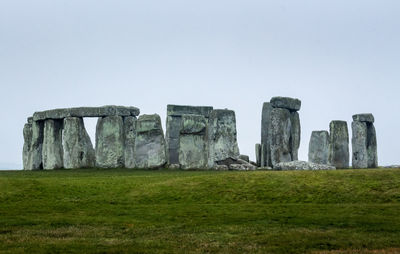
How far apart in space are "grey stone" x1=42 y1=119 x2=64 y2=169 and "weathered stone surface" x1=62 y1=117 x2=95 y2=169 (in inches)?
24.2

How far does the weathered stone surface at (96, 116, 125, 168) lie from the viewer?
3319 cm

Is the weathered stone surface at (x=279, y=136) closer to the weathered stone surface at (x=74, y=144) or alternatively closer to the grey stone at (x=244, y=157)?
the grey stone at (x=244, y=157)

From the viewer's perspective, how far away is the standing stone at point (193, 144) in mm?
31125

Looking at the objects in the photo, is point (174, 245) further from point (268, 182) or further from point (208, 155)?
point (208, 155)

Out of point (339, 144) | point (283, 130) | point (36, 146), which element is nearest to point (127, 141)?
point (36, 146)

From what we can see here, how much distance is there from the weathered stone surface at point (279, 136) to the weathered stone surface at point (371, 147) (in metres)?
6.95

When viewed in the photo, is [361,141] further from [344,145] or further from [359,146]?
[344,145]

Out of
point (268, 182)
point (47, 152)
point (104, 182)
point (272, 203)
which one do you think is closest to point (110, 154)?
point (47, 152)

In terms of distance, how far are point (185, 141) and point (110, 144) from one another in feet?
13.7

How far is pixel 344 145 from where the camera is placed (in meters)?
36.0

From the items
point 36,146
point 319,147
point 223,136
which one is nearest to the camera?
point 223,136

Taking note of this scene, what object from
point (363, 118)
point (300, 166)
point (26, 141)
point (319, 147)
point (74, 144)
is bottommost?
point (300, 166)

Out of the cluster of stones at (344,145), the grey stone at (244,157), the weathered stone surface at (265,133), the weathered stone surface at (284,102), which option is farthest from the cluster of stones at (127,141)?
the grey stone at (244,157)

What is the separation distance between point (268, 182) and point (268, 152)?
1362cm
